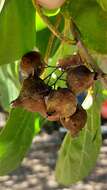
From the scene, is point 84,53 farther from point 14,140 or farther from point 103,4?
point 14,140

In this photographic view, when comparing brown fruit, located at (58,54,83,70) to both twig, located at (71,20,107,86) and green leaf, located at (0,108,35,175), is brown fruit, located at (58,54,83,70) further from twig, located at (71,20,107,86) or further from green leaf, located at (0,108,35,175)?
green leaf, located at (0,108,35,175)

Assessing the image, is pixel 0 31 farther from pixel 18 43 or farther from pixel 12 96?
pixel 12 96

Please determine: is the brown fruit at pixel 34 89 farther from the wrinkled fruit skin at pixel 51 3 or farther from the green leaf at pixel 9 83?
the green leaf at pixel 9 83

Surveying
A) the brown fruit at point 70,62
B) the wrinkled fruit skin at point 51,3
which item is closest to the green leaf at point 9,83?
the brown fruit at point 70,62

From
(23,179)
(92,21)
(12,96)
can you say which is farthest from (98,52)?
(23,179)

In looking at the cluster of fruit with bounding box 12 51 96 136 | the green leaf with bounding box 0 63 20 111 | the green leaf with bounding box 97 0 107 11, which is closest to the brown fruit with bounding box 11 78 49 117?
the cluster of fruit with bounding box 12 51 96 136

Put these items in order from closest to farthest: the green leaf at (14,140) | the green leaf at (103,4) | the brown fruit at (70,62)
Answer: the green leaf at (103,4) → the brown fruit at (70,62) → the green leaf at (14,140)
